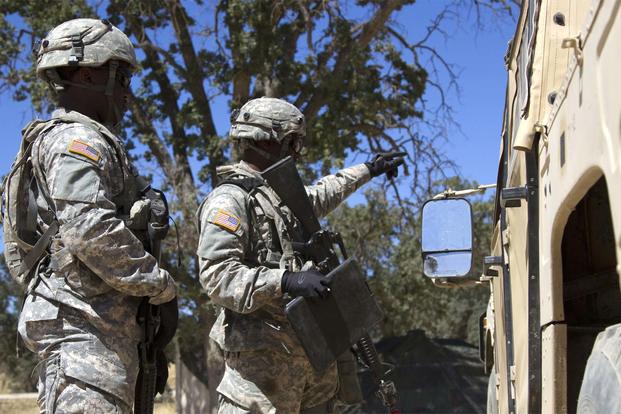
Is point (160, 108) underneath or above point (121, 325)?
above

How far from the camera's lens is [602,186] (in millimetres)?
3043

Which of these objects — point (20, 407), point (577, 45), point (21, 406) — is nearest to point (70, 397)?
point (577, 45)

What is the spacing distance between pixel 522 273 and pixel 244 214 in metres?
1.34

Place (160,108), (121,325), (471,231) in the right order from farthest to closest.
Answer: (160,108), (471,231), (121,325)

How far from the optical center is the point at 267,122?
4.11 meters

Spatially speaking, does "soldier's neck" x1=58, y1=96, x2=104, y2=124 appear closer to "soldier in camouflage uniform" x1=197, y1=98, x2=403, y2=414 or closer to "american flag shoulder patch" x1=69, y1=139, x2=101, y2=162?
"american flag shoulder patch" x1=69, y1=139, x2=101, y2=162

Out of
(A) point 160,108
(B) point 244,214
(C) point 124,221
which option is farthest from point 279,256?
(A) point 160,108

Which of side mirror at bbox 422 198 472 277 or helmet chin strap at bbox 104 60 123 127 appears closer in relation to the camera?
helmet chin strap at bbox 104 60 123 127

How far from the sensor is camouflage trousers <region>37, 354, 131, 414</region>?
306 cm

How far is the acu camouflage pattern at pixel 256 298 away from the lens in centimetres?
368

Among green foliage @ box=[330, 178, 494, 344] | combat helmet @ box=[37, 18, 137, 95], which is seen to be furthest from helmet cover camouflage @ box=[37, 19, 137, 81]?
green foliage @ box=[330, 178, 494, 344]

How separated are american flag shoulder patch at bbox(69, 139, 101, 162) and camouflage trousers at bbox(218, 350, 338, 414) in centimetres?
114

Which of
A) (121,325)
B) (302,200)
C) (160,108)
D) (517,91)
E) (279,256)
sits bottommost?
(121,325)

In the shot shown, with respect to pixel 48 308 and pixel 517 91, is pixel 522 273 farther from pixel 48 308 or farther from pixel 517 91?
pixel 48 308
